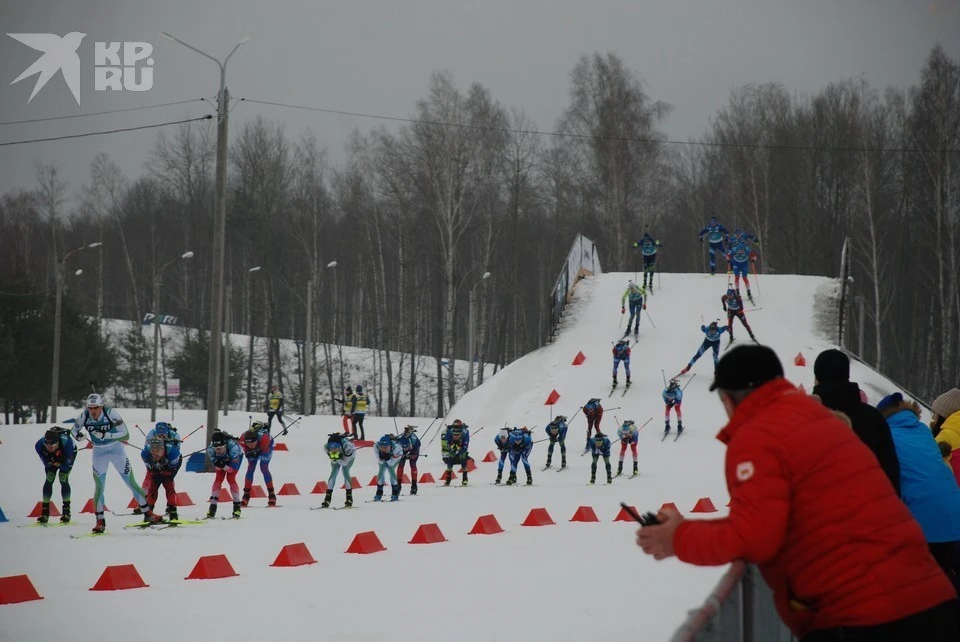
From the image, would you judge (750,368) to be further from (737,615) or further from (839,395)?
(839,395)

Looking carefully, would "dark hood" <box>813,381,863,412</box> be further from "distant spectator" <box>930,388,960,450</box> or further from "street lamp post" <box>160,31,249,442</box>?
"street lamp post" <box>160,31,249,442</box>

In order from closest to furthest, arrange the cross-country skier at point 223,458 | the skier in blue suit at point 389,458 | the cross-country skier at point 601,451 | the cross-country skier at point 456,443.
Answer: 1. the cross-country skier at point 223,458
2. the skier in blue suit at point 389,458
3. the cross-country skier at point 456,443
4. the cross-country skier at point 601,451

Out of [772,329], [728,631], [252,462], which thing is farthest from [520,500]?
[772,329]

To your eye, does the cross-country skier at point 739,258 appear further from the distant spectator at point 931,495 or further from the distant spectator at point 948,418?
the distant spectator at point 931,495

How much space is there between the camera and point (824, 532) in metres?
3.06

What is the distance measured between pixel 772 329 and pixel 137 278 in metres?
50.7

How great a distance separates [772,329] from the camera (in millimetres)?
33594

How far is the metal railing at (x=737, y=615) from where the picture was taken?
3.27 metres

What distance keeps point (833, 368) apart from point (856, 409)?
1.56 feet

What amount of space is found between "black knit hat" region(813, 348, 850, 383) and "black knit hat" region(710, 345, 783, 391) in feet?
7.41

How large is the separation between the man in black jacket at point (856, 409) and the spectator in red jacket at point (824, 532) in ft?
5.71

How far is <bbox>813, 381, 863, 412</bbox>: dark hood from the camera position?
506 cm

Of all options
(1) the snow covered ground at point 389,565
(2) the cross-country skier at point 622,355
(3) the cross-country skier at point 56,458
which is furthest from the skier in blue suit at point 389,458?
(2) the cross-country skier at point 622,355

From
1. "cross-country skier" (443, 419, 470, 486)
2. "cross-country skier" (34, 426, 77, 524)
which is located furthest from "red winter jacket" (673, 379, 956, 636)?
"cross-country skier" (443, 419, 470, 486)
